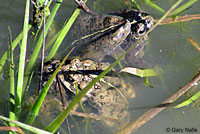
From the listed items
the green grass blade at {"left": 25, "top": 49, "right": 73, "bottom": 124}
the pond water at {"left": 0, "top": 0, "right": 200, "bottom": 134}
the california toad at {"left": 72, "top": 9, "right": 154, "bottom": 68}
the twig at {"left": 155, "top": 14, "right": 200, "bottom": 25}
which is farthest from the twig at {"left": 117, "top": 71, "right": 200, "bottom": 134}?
the green grass blade at {"left": 25, "top": 49, "right": 73, "bottom": 124}

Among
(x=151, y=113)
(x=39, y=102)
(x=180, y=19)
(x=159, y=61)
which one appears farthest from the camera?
(x=159, y=61)

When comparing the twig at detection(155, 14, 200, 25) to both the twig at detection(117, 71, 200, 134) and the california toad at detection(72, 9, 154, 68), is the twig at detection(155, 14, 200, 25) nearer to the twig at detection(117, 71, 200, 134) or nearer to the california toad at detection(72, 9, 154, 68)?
the california toad at detection(72, 9, 154, 68)

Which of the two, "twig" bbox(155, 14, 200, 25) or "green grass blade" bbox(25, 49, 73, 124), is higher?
"twig" bbox(155, 14, 200, 25)

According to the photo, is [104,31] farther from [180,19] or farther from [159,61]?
[180,19]

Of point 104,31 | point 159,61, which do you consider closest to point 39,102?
point 104,31

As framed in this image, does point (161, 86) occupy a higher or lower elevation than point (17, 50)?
lower

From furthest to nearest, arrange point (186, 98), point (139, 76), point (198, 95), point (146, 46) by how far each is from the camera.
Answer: point (146, 46)
point (139, 76)
point (186, 98)
point (198, 95)

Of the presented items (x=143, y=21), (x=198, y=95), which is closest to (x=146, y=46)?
(x=143, y=21)

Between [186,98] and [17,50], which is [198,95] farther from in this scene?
[17,50]

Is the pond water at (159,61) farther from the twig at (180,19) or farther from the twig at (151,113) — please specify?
the twig at (151,113)
